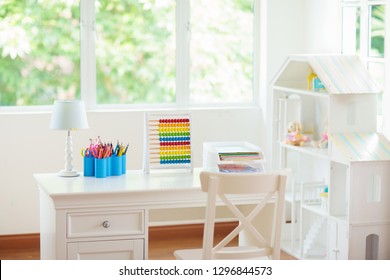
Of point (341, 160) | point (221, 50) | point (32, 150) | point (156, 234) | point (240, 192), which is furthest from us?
point (221, 50)

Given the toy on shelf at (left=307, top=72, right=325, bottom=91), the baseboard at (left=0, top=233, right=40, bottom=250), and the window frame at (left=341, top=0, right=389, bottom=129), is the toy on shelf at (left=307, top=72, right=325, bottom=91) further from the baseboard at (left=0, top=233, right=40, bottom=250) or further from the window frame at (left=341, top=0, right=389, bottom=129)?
the baseboard at (left=0, top=233, right=40, bottom=250)

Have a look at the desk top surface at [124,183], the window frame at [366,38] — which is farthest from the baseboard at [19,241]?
the window frame at [366,38]

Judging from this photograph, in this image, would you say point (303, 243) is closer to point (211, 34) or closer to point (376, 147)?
point (376, 147)

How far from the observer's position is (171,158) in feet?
14.2

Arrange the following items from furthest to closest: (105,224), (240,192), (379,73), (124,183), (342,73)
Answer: (379,73) < (342,73) < (124,183) < (105,224) < (240,192)

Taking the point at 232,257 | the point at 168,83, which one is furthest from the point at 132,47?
the point at 232,257

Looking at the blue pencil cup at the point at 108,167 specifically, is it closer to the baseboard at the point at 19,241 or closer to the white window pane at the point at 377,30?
the baseboard at the point at 19,241

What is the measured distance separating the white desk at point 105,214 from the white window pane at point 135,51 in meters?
1.85

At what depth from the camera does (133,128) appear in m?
5.68

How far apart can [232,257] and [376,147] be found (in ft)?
4.48

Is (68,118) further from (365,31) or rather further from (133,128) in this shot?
(365,31)

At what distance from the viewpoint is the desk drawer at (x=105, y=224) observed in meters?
3.77

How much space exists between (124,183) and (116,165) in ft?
0.76

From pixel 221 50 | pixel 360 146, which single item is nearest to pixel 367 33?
pixel 360 146
